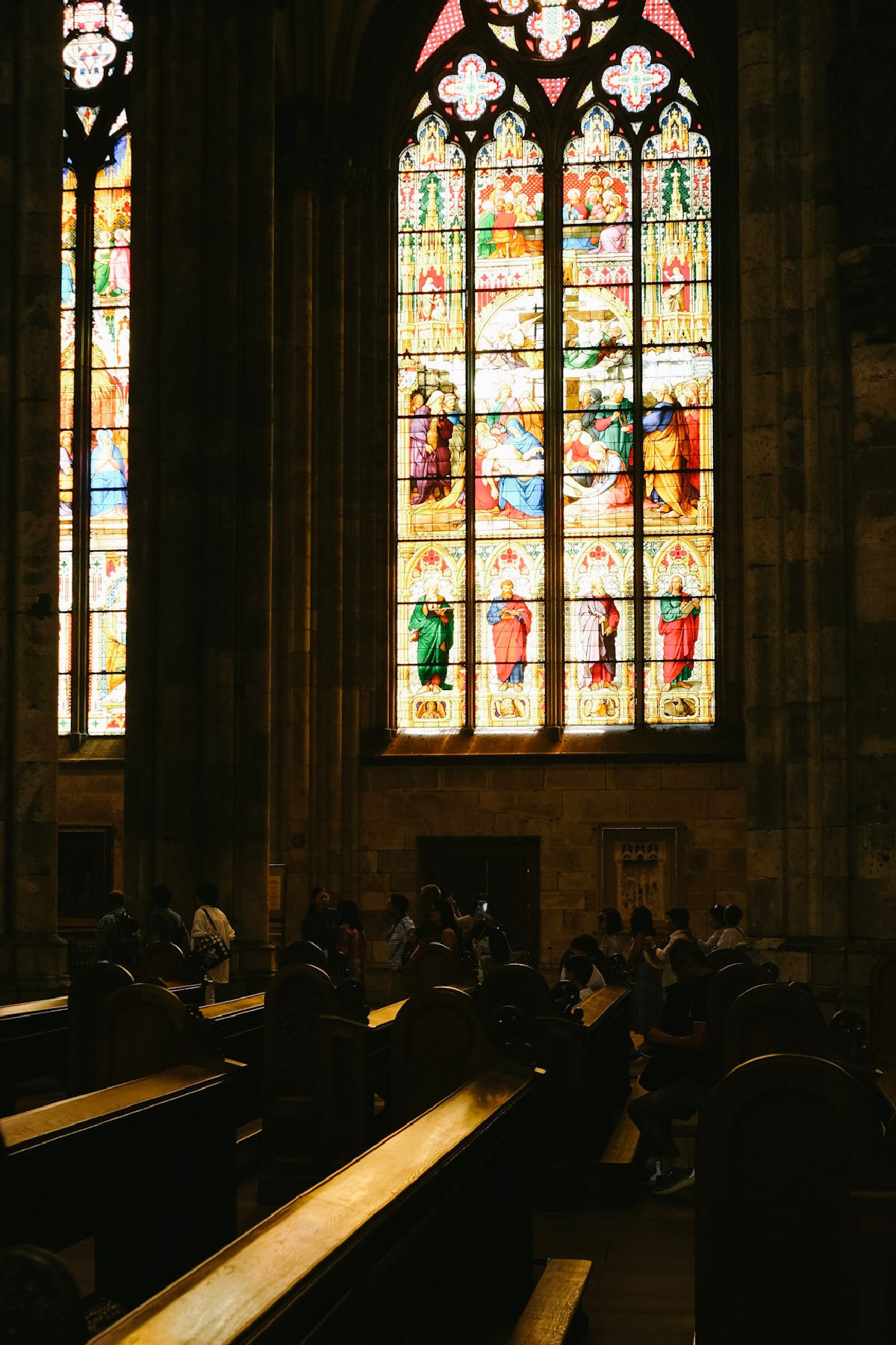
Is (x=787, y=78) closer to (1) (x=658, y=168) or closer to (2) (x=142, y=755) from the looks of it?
(2) (x=142, y=755)

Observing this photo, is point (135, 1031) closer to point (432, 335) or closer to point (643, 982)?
point (643, 982)

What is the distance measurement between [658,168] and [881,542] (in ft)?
43.7

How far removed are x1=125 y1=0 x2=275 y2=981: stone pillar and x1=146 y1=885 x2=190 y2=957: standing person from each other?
7.43ft

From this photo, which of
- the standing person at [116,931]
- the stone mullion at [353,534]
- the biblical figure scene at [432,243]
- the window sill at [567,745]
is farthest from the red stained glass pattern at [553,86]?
the standing person at [116,931]

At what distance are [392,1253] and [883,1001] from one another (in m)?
6.40

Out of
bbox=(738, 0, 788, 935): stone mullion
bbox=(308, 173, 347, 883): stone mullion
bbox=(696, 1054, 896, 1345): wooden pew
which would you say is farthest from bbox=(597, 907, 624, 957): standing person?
bbox=(696, 1054, 896, 1345): wooden pew

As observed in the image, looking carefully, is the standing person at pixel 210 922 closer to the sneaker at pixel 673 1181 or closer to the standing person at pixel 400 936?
the standing person at pixel 400 936

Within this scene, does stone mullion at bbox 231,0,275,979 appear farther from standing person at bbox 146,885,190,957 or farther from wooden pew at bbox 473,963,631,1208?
wooden pew at bbox 473,963,631,1208

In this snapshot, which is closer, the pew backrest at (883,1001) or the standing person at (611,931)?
the pew backrest at (883,1001)

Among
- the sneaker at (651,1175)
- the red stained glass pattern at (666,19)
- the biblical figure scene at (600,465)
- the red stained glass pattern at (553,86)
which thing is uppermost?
the red stained glass pattern at (666,19)

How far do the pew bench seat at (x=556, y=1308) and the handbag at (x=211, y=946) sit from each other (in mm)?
5788

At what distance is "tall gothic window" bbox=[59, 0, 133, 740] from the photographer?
2238 cm

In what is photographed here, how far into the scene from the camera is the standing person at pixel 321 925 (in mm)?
15062

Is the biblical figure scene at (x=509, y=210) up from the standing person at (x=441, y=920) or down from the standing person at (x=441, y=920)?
up
